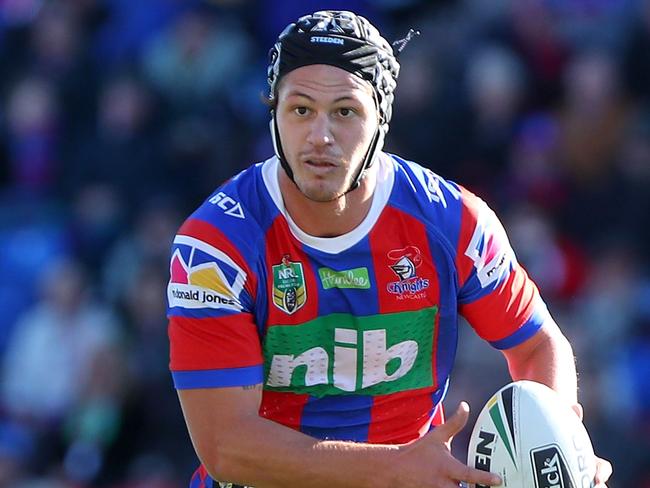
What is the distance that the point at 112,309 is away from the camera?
35.8 feet

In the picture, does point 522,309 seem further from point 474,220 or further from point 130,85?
point 130,85

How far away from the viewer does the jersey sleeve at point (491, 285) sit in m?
5.38

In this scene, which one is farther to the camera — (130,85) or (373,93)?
(130,85)

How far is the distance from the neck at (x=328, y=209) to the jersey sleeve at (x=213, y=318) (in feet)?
0.98

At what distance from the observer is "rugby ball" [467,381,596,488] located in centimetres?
484

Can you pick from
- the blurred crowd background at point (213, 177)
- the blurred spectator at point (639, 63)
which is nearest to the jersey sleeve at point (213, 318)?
the blurred crowd background at point (213, 177)

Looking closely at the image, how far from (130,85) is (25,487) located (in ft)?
11.0

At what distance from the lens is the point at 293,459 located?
491 cm

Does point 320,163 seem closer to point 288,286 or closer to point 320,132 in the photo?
point 320,132

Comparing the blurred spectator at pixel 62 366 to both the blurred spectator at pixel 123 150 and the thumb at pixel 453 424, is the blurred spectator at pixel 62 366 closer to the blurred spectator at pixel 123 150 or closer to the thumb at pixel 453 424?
the blurred spectator at pixel 123 150

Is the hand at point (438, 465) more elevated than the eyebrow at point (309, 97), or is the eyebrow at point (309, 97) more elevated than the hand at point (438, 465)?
the eyebrow at point (309, 97)

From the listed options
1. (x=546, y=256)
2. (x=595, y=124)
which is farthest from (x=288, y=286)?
(x=595, y=124)

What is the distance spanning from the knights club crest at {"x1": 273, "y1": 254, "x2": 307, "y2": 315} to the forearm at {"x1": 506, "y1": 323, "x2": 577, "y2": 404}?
2.85 feet

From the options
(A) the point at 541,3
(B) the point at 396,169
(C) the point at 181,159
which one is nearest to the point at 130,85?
(C) the point at 181,159
